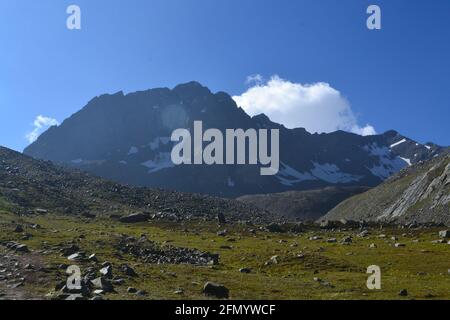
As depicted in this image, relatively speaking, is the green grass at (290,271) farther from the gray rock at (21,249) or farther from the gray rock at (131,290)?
the gray rock at (21,249)

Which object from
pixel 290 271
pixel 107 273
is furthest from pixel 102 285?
pixel 290 271

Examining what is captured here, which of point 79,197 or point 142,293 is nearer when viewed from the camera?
point 142,293

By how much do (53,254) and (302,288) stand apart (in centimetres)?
2105

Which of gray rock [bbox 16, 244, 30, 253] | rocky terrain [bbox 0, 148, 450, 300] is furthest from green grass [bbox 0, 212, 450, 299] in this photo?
gray rock [bbox 16, 244, 30, 253]

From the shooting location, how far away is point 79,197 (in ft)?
453

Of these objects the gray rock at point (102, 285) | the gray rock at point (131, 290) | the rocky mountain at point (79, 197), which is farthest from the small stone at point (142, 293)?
the rocky mountain at point (79, 197)

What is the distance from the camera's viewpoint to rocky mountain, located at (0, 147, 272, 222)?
11449cm

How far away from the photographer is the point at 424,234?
306 feet

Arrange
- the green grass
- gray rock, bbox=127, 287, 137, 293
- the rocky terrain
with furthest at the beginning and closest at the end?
the green grass → the rocky terrain → gray rock, bbox=127, 287, 137, 293

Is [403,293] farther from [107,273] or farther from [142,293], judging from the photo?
[107,273]

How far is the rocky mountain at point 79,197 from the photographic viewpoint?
114 metres

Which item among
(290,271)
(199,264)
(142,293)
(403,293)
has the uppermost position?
(142,293)

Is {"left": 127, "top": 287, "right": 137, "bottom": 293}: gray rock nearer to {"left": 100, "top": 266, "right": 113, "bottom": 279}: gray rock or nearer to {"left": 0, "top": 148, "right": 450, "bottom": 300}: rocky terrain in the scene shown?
{"left": 0, "top": 148, "right": 450, "bottom": 300}: rocky terrain
